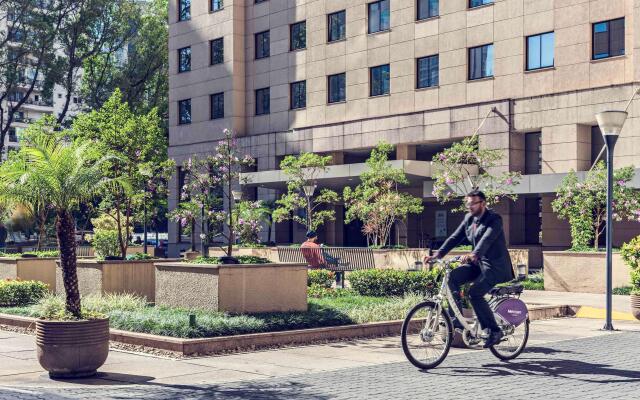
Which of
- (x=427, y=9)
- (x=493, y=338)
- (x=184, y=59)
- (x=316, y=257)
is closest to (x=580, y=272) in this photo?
(x=316, y=257)

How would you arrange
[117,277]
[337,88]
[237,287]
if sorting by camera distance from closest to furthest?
[237,287]
[117,277]
[337,88]

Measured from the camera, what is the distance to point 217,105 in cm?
5594

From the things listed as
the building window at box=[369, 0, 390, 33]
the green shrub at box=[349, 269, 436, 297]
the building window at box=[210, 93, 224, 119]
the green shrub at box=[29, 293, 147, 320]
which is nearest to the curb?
the green shrub at box=[29, 293, 147, 320]

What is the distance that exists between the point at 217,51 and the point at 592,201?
3039 cm

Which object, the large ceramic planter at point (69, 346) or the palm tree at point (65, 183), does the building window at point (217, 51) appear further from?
the large ceramic planter at point (69, 346)

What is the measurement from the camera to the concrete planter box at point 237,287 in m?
15.9

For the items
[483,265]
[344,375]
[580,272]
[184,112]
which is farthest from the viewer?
[184,112]

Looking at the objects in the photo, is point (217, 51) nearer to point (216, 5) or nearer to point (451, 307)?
point (216, 5)

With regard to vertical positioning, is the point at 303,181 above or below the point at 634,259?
above

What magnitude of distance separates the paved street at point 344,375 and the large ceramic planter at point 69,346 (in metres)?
0.20

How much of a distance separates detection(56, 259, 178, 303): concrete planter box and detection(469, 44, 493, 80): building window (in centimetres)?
2544

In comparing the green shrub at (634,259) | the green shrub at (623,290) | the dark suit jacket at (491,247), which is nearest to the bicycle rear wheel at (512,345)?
the dark suit jacket at (491,247)


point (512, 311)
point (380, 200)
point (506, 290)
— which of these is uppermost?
point (380, 200)

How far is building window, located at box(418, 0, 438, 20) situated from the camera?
44.8 meters
